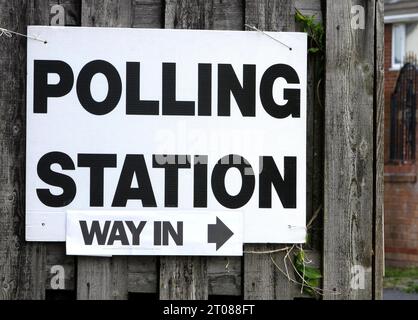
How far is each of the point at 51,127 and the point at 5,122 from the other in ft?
0.79

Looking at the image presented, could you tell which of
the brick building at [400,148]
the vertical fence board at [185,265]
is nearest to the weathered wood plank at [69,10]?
the vertical fence board at [185,265]

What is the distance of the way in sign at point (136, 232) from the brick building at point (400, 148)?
465 inches

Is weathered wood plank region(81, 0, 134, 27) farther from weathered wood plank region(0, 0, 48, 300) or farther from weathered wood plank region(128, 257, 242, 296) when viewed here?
weathered wood plank region(128, 257, 242, 296)

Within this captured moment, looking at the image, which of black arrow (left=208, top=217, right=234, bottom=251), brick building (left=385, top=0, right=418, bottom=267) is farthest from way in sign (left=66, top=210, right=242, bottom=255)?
brick building (left=385, top=0, right=418, bottom=267)

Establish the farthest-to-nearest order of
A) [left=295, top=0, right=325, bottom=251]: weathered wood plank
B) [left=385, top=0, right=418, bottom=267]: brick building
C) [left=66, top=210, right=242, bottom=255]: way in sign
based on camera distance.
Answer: [left=385, top=0, right=418, bottom=267]: brick building < [left=295, top=0, right=325, bottom=251]: weathered wood plank < [left=66, top=210, right=242, bottom=255]: way in sign

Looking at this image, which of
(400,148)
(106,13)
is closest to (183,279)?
(106,13)

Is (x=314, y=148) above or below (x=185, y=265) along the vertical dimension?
above

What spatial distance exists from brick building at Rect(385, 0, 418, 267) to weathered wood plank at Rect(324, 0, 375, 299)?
11.4 m

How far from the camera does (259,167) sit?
13.1 feet

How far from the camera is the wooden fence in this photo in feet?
13.1

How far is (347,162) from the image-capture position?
404cm

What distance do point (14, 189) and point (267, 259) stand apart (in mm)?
1355

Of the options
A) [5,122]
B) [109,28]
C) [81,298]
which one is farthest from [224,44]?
[81,298]

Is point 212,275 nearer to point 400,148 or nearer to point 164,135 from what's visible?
point 164,135
